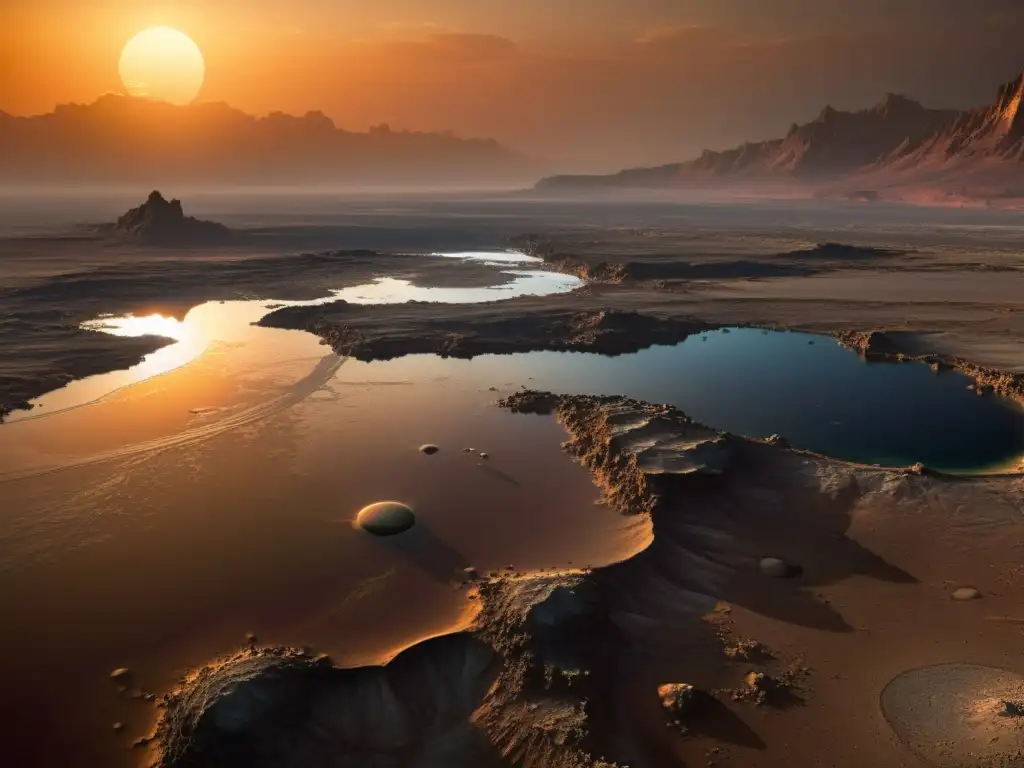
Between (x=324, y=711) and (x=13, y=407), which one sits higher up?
(x=13, y=407)

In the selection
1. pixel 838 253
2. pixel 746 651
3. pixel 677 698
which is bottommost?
pixel 746 651

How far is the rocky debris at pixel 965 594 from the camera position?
58.4 feet

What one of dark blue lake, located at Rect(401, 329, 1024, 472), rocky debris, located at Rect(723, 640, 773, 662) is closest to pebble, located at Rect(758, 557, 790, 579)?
rocky debris, located at Rect(723, 640, 773, 662)

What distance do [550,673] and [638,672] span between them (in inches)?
86.7

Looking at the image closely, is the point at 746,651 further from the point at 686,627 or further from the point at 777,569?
the point at 777,569

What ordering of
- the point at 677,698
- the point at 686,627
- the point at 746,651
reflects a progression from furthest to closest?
1. the point at 686,627
2. the point at 746,651
3. the point at 677,698

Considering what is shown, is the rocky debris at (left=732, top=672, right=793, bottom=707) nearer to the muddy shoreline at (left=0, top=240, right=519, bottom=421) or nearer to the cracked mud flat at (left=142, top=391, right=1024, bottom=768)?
the cracked mud flat at (left=142, top=391, right=1024, bottom=768)

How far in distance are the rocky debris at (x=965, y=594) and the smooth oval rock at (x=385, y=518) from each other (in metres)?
16.5

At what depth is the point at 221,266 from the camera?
80.4 metres

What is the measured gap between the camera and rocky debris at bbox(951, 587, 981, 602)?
17.8m

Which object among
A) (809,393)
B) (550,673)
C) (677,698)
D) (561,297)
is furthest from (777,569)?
(561,297)

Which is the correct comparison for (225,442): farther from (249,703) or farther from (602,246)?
(602,246)

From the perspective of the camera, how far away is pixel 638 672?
15.2 metres

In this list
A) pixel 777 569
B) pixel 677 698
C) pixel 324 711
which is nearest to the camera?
pixel 324 711
